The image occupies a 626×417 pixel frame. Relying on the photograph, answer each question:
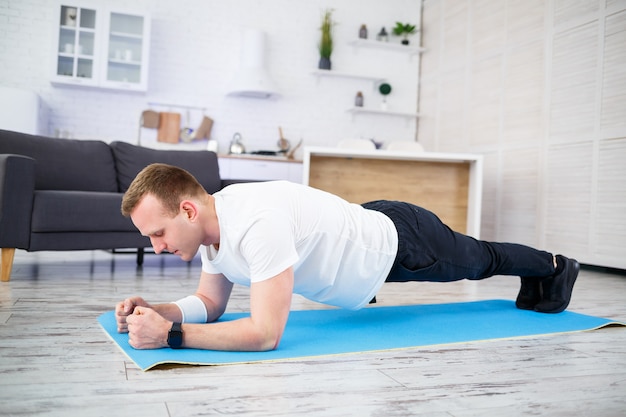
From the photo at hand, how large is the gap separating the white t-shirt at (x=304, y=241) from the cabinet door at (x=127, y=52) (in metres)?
→ 4.56

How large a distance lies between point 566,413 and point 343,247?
0.71 metres

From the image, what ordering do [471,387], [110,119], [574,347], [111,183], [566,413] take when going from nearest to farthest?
[566,413], [471,387], [574,347], [111,183], [110,119]

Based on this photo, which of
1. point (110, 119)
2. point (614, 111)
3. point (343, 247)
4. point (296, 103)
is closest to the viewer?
point (343, 247)

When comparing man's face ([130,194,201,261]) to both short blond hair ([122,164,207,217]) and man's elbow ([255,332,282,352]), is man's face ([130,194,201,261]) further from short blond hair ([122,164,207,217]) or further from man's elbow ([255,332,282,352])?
man's elbow ([255,332,282,352])

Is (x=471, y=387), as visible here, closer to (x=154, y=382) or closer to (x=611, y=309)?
(x=154, y=382)

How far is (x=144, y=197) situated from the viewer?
143 cm

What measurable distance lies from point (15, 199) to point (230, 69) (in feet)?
13.1

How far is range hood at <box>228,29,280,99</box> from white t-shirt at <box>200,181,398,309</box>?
4.51 m

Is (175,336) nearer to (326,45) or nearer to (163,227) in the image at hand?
(163,227)

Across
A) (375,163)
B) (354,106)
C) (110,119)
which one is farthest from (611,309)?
(110,119)

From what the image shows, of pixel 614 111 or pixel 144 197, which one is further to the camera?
pixel 614 111

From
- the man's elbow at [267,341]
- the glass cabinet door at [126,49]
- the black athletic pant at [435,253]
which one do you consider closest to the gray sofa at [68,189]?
the black athletic pant at [435,253]

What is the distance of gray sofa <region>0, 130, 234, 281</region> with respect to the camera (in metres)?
2.82

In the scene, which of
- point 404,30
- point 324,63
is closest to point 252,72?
point 324,63
